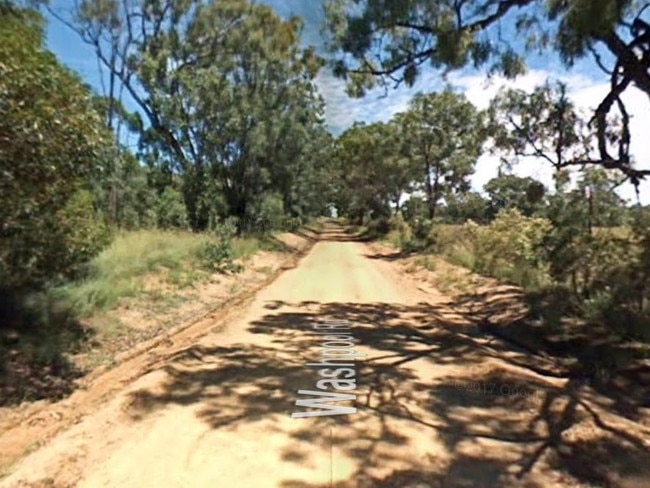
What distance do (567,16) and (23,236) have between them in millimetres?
7116

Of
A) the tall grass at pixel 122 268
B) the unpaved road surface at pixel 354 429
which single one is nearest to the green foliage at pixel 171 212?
the tall grass at pixel 122 268

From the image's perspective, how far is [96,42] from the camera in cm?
2372

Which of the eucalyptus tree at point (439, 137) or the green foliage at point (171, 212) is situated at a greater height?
the eucalyptus tree at point (439, 137)

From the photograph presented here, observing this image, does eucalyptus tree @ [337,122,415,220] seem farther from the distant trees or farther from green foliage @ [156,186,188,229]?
green foliage @ [156,186,188,229]

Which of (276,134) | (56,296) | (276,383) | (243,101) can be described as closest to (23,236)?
(56,296)

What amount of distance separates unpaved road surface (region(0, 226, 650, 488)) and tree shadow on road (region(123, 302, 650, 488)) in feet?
0.05

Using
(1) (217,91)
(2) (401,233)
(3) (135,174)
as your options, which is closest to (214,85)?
(1) (217,91)

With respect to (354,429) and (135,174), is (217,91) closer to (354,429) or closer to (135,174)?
(135,174)

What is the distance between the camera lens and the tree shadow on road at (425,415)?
151 inches

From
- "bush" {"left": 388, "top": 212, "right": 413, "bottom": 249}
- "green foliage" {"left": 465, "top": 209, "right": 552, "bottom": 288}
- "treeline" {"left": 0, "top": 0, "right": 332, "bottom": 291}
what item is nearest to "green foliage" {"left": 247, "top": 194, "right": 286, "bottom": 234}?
"treeline" {"left": 0, "top": 0, "right": 332, "bottom": 291}

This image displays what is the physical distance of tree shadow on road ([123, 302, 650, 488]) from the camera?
12.6ft

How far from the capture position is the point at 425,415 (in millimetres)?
4863

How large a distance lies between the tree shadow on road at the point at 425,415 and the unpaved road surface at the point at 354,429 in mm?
15

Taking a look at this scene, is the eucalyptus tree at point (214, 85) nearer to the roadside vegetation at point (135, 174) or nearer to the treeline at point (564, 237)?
the roadside vegetation at point (135, 174)
